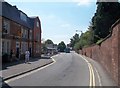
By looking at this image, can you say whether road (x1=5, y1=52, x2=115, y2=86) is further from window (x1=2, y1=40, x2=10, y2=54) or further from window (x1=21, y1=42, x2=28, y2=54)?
window (x1=21, y1=42, x2=28, y2=54)

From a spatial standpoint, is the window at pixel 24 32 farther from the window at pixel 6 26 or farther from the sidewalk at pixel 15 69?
the sidewalk at pixel 15 69

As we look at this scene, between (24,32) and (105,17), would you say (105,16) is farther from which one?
(24,32)

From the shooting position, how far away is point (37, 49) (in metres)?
65.8

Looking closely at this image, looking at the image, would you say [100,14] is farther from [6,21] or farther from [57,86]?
[57,86]

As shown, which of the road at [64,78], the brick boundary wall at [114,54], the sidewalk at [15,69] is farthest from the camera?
the sidewalk at [15,69]

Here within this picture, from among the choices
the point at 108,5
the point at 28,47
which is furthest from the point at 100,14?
the point at 28,47

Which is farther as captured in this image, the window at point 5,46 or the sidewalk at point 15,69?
the window at point 5,46

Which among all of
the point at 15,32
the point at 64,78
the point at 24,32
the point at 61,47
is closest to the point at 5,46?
the point at 15,32

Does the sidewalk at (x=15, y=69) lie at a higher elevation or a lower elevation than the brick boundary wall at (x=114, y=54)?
lower

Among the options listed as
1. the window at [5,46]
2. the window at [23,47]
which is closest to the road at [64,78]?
the window at [5,46]

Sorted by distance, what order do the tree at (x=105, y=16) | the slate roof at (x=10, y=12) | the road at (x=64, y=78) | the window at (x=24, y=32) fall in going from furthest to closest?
the tree at (x=105, y=16) → the window at (x=24, y=32) → the slate roof at (x=10, y=12) → the road at (x=64, y=78)

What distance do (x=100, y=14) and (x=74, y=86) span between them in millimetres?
40634

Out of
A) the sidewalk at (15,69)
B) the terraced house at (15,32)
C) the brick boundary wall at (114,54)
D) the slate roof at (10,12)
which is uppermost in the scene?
the slate roof at (10,12)

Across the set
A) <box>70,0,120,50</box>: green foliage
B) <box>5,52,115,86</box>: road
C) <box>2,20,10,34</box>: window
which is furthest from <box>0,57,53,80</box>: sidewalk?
<box>70,0,120,50</box>: green foliage
